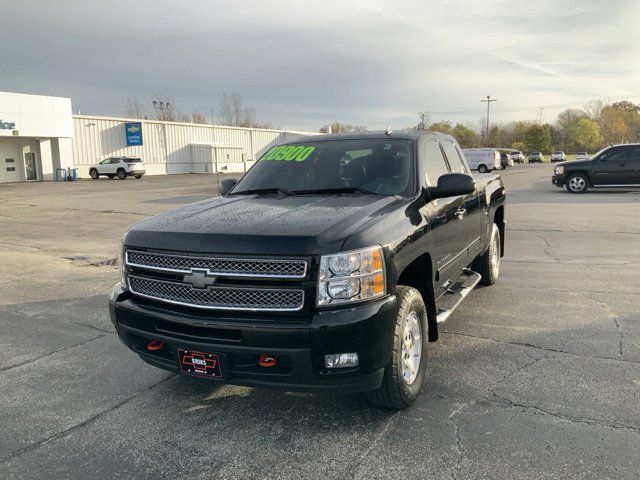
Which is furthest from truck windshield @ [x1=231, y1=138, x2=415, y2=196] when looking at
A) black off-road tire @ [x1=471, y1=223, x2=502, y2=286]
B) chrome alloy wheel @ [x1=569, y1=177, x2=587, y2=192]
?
chrome alloy wheel @ [x1=569, y1=177, x2=587, y2=192]

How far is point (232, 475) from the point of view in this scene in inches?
110

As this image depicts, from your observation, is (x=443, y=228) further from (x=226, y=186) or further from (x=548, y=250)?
(x=548, y=250)

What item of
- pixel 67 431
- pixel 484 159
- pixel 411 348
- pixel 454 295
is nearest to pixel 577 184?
pixel 454 295

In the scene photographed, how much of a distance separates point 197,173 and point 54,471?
5417 cm

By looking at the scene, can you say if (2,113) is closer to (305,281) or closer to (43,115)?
(43,115)

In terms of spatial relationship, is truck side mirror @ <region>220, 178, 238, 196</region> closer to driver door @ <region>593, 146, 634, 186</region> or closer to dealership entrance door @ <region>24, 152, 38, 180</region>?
driver door @ <region>593, 146, 634, 186</region>

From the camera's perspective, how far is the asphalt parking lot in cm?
287

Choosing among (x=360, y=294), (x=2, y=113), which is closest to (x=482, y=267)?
(x=360, y=294)

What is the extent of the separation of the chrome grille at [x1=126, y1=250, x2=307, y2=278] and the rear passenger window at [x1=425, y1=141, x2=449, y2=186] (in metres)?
1.90

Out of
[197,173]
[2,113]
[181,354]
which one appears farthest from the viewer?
[197,173]

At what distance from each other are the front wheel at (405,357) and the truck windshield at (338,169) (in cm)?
98

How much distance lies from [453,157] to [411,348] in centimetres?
275

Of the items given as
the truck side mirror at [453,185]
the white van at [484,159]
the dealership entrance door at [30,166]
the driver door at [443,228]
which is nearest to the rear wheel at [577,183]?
the driver door at [443,228]

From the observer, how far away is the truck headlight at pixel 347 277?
9.39 feet
